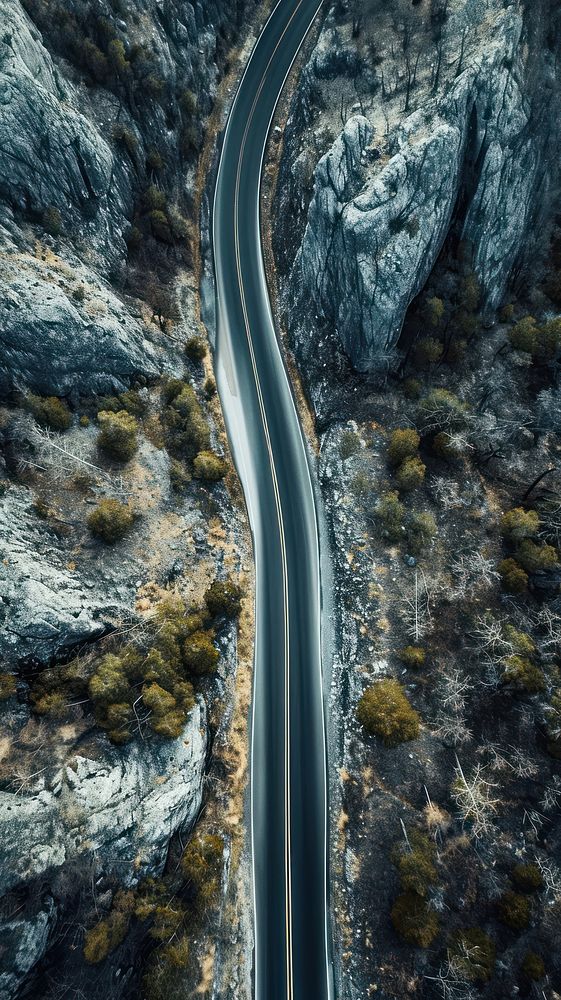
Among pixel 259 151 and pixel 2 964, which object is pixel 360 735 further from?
pixel 259 151

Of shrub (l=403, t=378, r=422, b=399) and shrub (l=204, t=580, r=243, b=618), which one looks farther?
shrub (l=403, t=378, r=422, b=399)

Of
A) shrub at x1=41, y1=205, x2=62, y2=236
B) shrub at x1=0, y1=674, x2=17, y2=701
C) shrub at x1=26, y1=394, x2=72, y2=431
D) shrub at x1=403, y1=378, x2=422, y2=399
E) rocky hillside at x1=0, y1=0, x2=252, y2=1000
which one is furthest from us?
shrub at x1=403, y1=378, x2=422, y2=399

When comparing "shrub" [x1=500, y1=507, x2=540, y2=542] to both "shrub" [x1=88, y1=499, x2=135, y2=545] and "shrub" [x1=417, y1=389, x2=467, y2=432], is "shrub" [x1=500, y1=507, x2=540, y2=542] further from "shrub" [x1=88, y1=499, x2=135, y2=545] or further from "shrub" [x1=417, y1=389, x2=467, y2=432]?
"shrub" [x1=88, y1=499, x2=135, y2=545]

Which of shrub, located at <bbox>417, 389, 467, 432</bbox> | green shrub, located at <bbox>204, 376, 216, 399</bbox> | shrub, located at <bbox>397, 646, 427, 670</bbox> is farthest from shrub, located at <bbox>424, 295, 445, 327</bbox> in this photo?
shrub, located at <bbox>397, 646, 427, 670</bbox>

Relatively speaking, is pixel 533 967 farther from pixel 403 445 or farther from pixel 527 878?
pixel 403 445

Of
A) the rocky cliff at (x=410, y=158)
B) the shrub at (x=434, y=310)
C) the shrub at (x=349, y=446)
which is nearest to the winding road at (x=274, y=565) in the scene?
the shrub at (x=349, y=446)

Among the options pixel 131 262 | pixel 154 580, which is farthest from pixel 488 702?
pixel 131 262

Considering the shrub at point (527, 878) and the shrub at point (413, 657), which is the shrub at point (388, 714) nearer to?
the shrub at point (413, 657)
